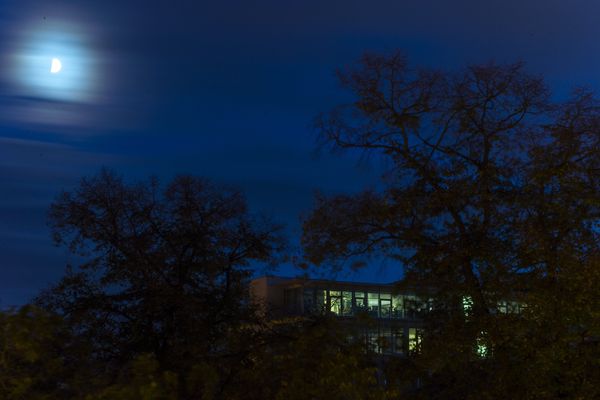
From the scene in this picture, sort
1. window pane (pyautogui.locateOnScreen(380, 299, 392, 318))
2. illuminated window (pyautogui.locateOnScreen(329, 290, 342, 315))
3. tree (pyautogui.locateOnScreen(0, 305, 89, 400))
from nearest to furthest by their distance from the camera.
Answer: tree (pyautogui.locateOnScreen(0, 305, 89, 400))
illuminated window (pyautogui.locateOnScreen(329, 290, 342, 315))
window pane (pyautogui.locateOnScreen(380, 299, 392, 318))

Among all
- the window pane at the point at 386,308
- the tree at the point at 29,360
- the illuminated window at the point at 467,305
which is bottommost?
the tree at the point at 29,360

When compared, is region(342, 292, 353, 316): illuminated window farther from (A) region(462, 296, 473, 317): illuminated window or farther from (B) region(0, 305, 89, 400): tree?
(B) region(0, 305, 89, 400): tree

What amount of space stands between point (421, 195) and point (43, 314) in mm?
12877

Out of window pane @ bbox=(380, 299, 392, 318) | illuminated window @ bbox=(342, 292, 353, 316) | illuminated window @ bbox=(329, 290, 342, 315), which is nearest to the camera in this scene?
illuminated window @ bbox=(329, 290, 342, 315)

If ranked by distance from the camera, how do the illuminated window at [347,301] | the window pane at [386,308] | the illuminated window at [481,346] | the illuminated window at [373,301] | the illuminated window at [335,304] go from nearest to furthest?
the illuminated window at [481,346], the illuminated window at [335,304], the illuminated window at [347,301], the window pane at [386,308], the illuminated window at [373,301]

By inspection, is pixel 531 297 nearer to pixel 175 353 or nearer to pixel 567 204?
pixel 567 204

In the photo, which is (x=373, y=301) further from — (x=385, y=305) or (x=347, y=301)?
(x=347, y=301)

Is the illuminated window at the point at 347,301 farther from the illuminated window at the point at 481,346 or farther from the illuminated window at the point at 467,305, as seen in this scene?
the illuminated window at the point at 481,346

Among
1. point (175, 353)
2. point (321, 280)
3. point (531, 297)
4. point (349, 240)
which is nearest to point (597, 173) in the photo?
point (531, 297)

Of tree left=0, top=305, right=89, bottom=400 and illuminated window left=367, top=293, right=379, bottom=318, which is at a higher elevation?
illuminated window left=367, top=293, right=379, bottom=318

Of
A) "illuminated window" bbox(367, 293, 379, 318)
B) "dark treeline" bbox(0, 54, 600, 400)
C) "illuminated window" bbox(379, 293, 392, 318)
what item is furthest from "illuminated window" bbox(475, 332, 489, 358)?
"illuminated window" bbox(367, 293, 379, 318)

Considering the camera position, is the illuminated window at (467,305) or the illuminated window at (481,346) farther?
the illuminated window at (467,305)

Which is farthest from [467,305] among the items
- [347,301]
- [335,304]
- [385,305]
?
[385,305]

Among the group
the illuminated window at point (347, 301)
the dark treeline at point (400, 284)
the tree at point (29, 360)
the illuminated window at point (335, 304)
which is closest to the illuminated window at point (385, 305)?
the illuminated window at point (347, 301)
